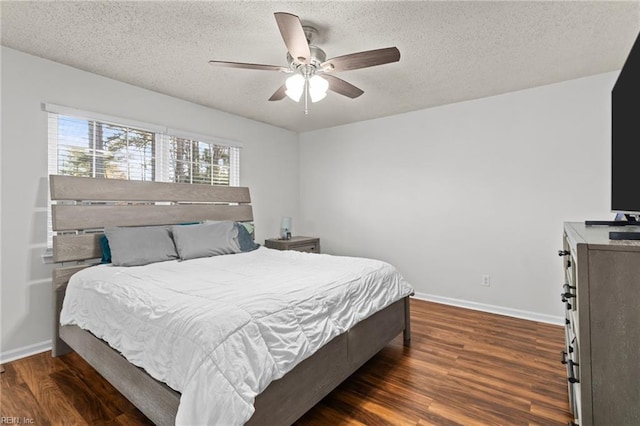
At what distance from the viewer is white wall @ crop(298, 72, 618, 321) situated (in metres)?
3.12

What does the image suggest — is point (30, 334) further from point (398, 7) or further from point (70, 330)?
point (398, 7)

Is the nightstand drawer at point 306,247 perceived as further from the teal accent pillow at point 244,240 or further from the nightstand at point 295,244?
the teal accent pillow at point 244,240

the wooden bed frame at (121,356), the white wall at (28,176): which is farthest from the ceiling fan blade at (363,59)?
the white wall at (28,176)

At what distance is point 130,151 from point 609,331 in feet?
12.6

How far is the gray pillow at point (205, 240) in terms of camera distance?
2979mm

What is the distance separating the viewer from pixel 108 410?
191 centimetres

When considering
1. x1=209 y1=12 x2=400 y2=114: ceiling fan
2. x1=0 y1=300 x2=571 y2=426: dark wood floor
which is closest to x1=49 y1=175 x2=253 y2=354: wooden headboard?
x1=0 y1=300 x2=571 y2=426: dark wood floor

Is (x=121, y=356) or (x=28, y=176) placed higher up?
(x=28, y=176)

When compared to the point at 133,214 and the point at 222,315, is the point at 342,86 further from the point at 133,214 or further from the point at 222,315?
the point at 133,214

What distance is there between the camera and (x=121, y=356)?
1771mm

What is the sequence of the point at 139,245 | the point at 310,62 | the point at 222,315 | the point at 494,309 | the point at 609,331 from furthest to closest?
1. the point at 494,309
2. the point at 139,245
3. the point at 310,62
4. the point at 222,315
5. the point at 609,331

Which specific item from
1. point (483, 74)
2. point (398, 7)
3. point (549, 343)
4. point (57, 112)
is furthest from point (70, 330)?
point (483, 74)

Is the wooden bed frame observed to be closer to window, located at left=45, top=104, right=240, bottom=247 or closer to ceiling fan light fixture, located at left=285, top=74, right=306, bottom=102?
window, located at left=45, top=104, right=240, bottom=247

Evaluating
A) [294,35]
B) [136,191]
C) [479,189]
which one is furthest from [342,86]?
[136,191]
